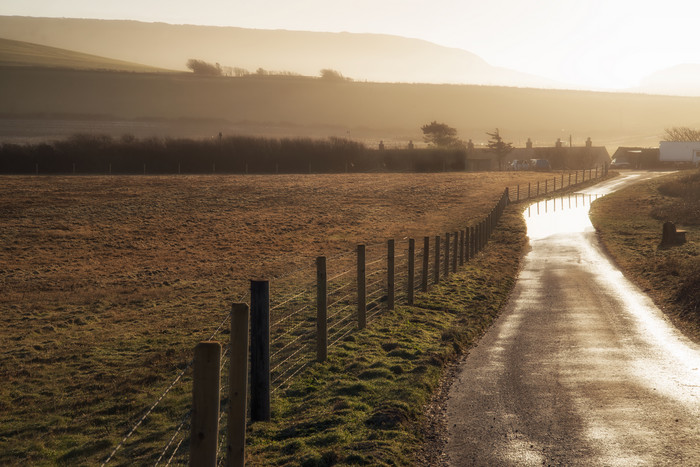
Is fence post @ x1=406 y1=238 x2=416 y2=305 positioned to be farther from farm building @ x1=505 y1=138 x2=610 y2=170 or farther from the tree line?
farm building @ x1=505 y1=138 x2=610 y2=170

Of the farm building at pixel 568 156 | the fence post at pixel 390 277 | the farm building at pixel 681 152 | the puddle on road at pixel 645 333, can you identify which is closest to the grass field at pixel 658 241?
the puddle on road at pixel 645 333

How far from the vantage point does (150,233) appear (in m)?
42.0

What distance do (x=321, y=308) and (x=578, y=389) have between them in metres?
3.96

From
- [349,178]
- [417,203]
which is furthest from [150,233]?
[349,178]

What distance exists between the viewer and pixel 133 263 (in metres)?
32.2

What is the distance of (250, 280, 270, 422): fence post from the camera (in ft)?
31.3

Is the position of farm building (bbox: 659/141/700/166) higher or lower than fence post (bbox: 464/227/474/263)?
higher

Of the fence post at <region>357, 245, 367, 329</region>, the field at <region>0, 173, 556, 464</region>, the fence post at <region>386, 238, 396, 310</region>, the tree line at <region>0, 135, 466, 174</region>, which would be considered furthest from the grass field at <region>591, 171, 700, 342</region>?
the tree line at <region>0, 135, 466, 174</region>

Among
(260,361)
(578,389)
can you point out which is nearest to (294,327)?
(578,389)

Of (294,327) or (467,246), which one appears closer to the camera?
(294,327)

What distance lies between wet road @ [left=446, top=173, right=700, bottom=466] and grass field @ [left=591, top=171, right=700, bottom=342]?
0.77 metres

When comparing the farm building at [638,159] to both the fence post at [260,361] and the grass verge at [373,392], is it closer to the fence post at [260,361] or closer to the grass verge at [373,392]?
the grass verge at [373,392]

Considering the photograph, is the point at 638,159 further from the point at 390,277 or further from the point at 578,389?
the point at 578,389

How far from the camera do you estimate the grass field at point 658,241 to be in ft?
64.8
